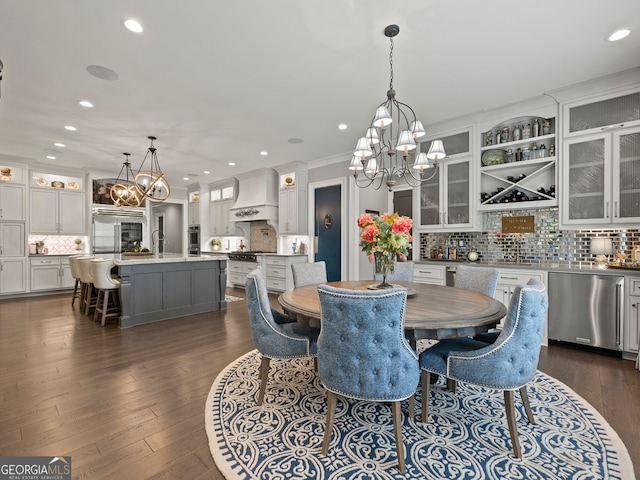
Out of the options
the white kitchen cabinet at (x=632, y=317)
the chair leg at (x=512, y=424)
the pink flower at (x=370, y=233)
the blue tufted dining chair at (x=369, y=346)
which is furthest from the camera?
the white kitchen cabinet at (x=632, y=317)

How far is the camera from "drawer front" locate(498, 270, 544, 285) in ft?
11.6

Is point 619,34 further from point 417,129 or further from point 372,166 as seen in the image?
point 372,166

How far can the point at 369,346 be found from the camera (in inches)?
62.9

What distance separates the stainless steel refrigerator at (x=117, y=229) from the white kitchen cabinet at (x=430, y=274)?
7471 millimetres

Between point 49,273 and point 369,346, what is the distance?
8.23 meters

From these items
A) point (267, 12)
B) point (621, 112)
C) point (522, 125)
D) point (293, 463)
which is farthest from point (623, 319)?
point (267, 12)

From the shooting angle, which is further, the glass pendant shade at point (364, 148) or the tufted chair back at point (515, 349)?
the glass pendant shade at point (364, 148)

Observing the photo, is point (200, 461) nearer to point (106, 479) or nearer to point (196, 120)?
point (106, 479)

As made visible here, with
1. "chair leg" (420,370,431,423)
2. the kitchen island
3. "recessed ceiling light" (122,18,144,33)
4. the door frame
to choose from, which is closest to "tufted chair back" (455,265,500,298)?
"chair leg" (420,370,431,423)

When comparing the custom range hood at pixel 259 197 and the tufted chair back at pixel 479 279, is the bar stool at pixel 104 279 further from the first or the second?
the tufted chair back at pixel 479 279

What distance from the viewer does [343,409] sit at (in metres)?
2.19

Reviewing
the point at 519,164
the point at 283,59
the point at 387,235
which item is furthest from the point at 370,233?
the point at 519,164

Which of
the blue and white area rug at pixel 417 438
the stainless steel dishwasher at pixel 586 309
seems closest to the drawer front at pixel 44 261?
the blue and white area rug at pixel 417 438

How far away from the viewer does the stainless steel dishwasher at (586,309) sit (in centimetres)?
311
